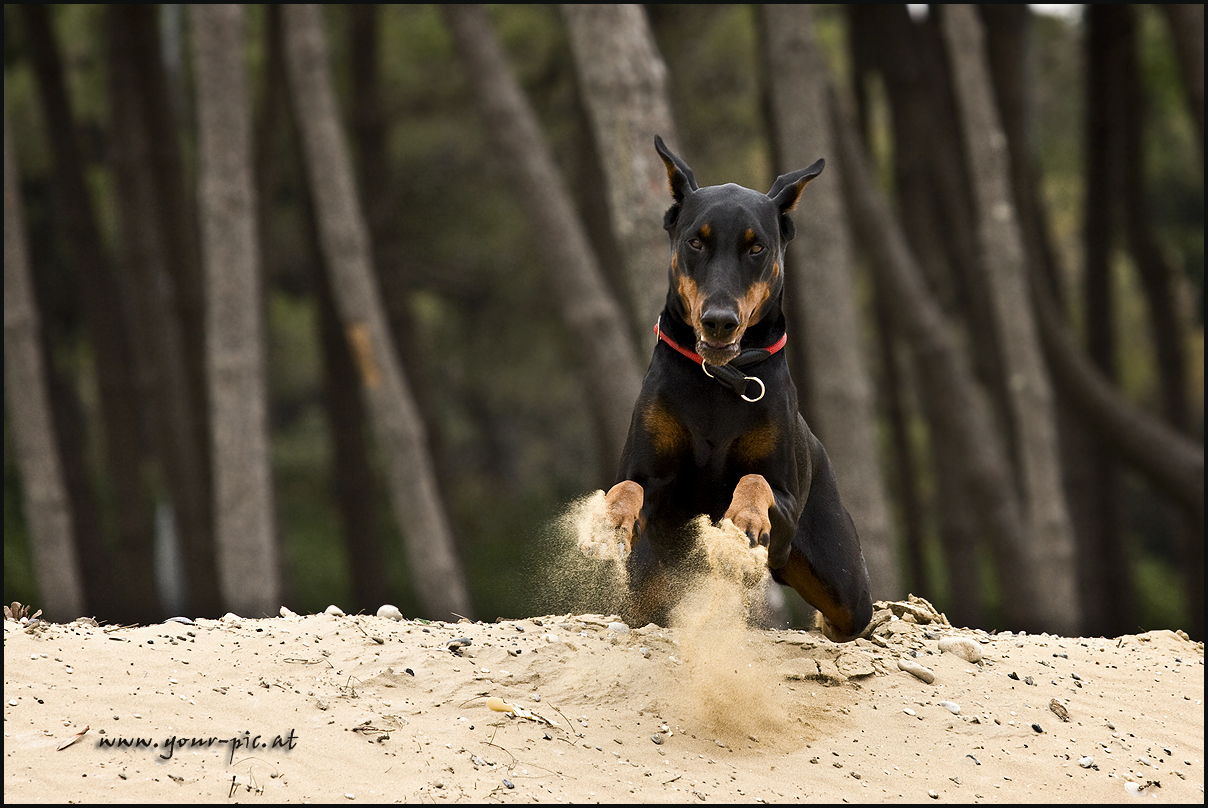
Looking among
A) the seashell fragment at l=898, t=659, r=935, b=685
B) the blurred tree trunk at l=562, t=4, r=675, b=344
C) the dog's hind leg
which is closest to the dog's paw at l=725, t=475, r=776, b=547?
the dog's hind leg

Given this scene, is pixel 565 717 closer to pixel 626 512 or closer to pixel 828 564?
pixel 626 512

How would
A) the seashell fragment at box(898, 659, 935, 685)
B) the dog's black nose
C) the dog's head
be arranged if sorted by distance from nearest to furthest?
the dog's black nose < the dog's head < the seashell fragment at box(898, 659, 935, 685)

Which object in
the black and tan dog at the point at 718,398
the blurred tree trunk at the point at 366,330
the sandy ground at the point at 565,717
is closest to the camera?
the sandy ground at the point at 565,717

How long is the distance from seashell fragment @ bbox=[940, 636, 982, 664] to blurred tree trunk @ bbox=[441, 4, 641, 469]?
3558mm

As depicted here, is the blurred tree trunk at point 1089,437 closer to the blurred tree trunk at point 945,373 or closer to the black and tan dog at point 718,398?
the blurred tree trunk at point 945,373

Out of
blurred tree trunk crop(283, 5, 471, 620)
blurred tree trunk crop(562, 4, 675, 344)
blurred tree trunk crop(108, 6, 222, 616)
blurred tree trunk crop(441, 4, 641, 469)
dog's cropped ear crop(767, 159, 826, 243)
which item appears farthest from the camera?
blurred tree trunk crop(108, 6, 222, 616)

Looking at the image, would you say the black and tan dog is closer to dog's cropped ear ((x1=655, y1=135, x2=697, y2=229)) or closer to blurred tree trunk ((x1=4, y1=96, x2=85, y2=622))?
dog's cropped ear ((x1=655, y1=135, x2=697, y2=229))

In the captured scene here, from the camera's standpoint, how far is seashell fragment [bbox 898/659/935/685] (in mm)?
5836

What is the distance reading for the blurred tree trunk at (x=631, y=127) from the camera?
840 cm

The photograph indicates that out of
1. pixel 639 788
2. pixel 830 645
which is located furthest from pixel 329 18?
pixel 639 788

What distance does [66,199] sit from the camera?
1424 cm

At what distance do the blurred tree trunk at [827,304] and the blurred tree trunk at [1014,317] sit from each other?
6.08 feet

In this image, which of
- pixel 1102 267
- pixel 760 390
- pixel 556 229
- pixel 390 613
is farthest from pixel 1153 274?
pixel 390 613

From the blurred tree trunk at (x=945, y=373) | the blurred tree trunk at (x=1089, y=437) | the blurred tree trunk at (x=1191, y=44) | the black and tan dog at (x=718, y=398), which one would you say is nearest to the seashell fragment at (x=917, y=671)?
the black and tan dog at (x=718, y=398)
